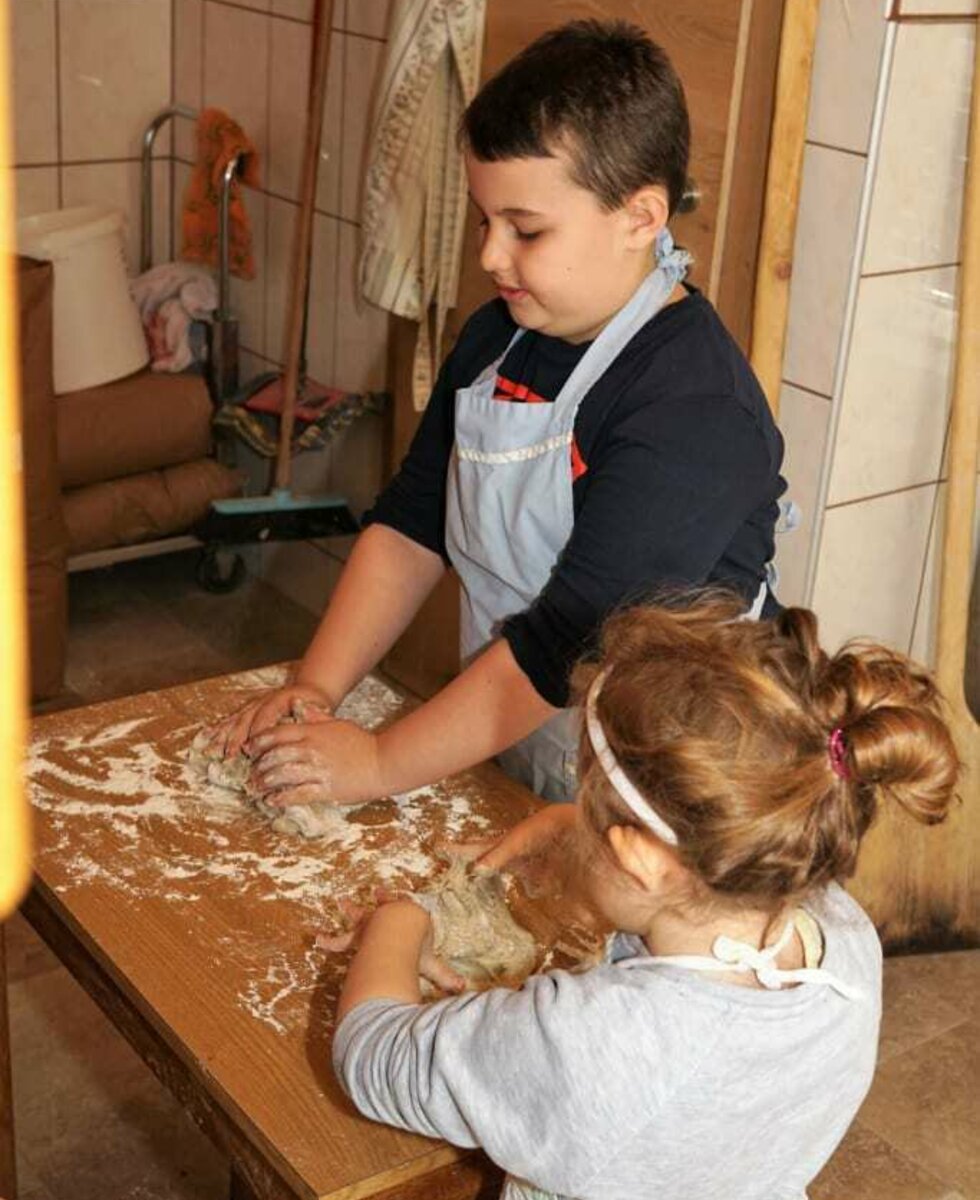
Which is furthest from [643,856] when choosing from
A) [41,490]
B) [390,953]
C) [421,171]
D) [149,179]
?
[149,179]

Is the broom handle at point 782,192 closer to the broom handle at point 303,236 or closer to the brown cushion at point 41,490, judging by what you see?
the broom handle at point 303,236

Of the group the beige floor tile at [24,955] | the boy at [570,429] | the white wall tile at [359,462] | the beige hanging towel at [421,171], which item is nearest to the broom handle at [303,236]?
the white wall tile at [359,462]

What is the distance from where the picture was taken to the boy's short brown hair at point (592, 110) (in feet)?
4.51

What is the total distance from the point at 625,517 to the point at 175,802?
478 mm

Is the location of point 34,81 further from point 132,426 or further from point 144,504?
point 144,504

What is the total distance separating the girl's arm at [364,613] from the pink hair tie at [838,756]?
2.18 ft

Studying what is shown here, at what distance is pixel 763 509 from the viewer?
4.98 ft

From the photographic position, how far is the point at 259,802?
1462 mm

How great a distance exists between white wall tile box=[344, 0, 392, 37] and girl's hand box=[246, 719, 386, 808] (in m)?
2.02

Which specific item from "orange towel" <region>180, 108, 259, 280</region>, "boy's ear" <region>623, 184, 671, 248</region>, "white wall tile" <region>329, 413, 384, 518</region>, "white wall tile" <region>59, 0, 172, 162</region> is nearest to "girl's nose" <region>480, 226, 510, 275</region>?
"boy's ear" <region>623, 184, 671, 248</region>

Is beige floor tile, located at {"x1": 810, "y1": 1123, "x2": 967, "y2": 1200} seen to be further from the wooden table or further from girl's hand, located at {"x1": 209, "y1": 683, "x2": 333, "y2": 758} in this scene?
girl's hand, located at {"x1": 209, "y1": 683, "x2": 333, "y2": 758}

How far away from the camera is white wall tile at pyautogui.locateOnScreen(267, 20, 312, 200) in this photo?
3408 mm

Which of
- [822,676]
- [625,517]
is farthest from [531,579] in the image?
[822,676]

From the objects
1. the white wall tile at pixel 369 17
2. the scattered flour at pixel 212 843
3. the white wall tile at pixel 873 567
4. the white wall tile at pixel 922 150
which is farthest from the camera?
the white wall tile at pixel 369 17
